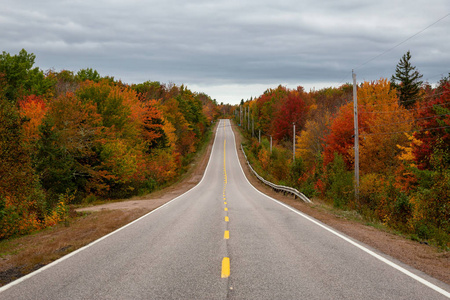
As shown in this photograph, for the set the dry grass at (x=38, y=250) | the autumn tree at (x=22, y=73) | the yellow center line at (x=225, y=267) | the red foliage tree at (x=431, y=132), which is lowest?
the dry grass at (x=38, y=250)

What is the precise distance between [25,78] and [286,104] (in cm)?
5293

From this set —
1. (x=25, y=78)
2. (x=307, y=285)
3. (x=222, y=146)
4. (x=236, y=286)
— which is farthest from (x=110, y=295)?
(x=222, y=146)

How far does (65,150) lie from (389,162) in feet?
108

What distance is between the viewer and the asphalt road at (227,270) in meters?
5.25

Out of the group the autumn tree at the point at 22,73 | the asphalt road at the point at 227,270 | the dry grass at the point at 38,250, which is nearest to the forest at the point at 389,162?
the asphalt road at the point at 227,270

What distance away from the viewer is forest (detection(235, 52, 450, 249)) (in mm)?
14969

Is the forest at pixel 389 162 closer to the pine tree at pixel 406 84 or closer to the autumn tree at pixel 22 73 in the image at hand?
the pine tree at pixel 406 84

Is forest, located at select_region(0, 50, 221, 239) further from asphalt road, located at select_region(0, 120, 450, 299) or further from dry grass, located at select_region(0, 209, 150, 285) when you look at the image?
asphalt road, located at select_region(0, 120, 450, 299)

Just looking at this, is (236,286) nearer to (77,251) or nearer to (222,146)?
(77,251)

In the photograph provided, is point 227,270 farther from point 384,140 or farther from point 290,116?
point 290,116

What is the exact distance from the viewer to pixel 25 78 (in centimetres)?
5384

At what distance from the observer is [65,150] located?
26594 millimetres

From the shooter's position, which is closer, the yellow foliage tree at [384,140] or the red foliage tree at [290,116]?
the yellow foliage tree at [384,140]

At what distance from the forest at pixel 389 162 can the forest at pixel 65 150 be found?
1401cm
